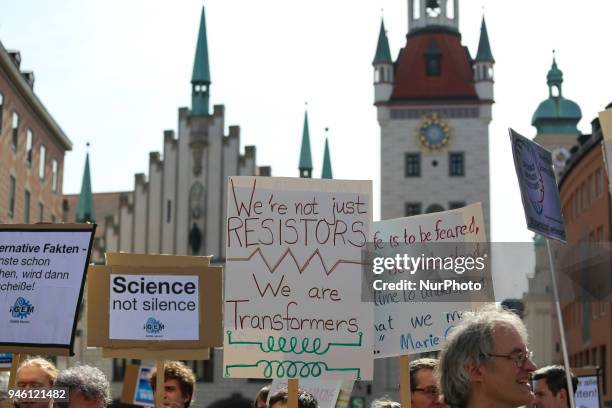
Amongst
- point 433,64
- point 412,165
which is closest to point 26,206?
point 412,165

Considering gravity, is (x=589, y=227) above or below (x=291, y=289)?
above

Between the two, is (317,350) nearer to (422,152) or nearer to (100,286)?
(100,286)

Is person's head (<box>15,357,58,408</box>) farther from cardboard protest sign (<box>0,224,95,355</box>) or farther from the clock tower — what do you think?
the clock tower

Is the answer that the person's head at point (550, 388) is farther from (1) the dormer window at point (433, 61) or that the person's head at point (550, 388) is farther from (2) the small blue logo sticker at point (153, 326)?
(1) the dormer window at point (433, 61)

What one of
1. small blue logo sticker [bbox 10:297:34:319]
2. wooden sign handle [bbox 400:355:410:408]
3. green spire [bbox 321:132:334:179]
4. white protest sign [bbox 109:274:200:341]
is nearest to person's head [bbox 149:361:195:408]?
white protest sign [bbox 109:274:200:341]

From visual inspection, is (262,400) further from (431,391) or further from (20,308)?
(20,308)

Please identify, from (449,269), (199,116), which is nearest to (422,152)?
(199,116)

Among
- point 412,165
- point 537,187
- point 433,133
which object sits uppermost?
point 433,133

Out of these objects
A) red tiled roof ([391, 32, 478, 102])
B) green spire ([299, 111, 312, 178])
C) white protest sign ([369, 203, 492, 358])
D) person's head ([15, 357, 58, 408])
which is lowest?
person's head ([15, 357, 58, 408])

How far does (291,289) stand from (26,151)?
3424cm

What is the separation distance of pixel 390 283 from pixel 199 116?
4587 cm

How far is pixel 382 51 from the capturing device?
68.0 metres

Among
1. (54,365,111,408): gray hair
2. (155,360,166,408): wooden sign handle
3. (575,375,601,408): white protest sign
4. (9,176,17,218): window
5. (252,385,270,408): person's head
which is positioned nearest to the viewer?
(54,365,111,408): gray hair

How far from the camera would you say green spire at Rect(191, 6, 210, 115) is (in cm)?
5309
